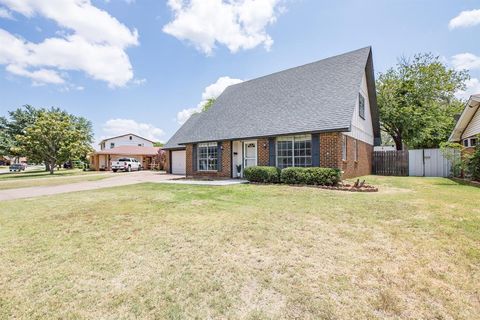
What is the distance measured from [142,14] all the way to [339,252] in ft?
49.0

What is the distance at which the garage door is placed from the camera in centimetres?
2366

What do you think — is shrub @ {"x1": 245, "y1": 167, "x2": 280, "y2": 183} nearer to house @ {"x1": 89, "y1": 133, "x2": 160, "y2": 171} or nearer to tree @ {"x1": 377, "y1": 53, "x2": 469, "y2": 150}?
tree @ {"x1": 377, "y1": 53, "x2": 469, "y2": 150}

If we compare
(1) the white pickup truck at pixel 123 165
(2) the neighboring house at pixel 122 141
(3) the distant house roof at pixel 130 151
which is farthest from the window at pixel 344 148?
(2) the neighboring house at pixel 122 141

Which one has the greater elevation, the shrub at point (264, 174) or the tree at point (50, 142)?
the tree at point (50, 142)

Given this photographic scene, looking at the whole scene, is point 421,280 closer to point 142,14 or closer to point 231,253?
point 231,253

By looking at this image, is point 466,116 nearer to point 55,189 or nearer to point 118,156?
point 55,189

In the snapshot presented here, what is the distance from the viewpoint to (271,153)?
43.2 ft

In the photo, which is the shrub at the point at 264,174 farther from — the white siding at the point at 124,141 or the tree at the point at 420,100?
the white siding at the point at 124,141

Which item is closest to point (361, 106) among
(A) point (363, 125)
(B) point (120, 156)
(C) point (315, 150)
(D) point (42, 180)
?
(A) point (363, 125)

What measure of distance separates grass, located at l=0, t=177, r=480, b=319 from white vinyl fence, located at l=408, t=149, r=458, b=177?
12301mm

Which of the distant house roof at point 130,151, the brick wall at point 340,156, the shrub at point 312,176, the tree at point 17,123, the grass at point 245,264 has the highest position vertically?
the tree at point 17,123

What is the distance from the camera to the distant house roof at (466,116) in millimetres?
12423

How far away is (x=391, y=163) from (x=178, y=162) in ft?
61.0

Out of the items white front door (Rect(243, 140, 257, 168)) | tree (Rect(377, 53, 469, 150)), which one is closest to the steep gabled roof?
white front door (Rect(243, 140, 257, 168))
